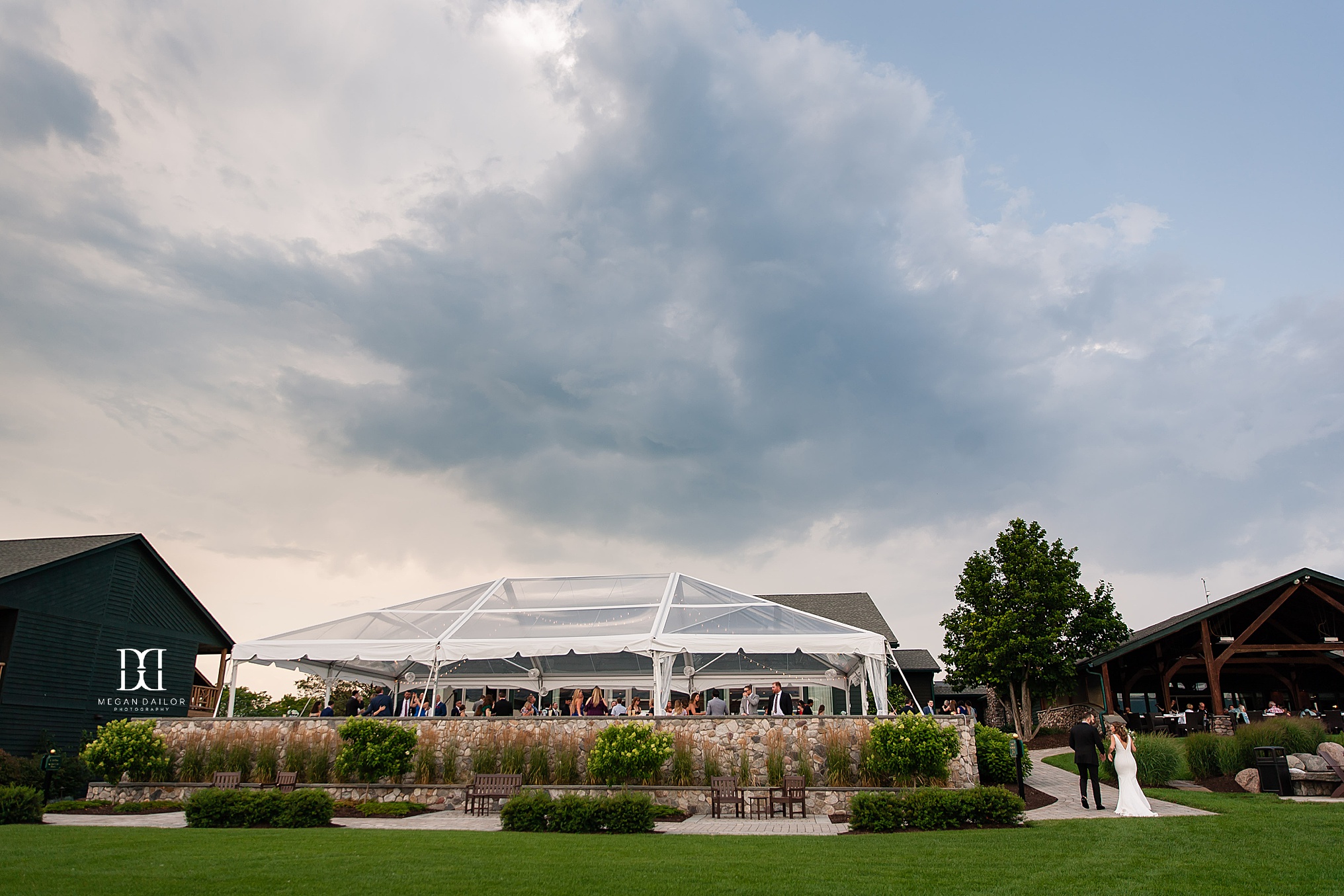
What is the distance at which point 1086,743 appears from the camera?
13.6 metres

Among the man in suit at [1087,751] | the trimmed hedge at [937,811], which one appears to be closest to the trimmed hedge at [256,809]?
the trimmed hedge at [937,811]

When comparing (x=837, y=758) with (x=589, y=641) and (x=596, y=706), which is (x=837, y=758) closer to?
(x=596, y=706)

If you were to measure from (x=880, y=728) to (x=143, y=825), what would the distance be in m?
11.6

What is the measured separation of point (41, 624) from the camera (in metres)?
22.6

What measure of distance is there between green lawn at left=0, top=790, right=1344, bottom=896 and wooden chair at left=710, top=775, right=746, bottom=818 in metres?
2.58

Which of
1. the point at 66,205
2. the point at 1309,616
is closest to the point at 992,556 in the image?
the point at 1309,616

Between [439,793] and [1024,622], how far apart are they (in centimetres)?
2141

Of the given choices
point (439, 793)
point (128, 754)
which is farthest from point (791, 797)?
point (128, 754)

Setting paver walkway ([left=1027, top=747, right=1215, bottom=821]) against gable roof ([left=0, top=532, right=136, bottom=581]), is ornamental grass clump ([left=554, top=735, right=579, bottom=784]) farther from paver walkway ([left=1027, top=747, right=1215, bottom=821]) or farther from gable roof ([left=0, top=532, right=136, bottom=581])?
gable roof ([left=0, top=532, right=136, bottom=581])

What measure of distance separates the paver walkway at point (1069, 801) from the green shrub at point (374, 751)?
10.8 meters

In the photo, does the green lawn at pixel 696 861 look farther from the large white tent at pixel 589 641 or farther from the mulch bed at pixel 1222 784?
the large white tent at pixel 589 641

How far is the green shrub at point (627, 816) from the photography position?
11242 mm

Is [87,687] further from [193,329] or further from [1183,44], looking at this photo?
[1183,44]

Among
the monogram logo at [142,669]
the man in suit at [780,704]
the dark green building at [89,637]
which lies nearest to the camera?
the man in suit at [780,704]
